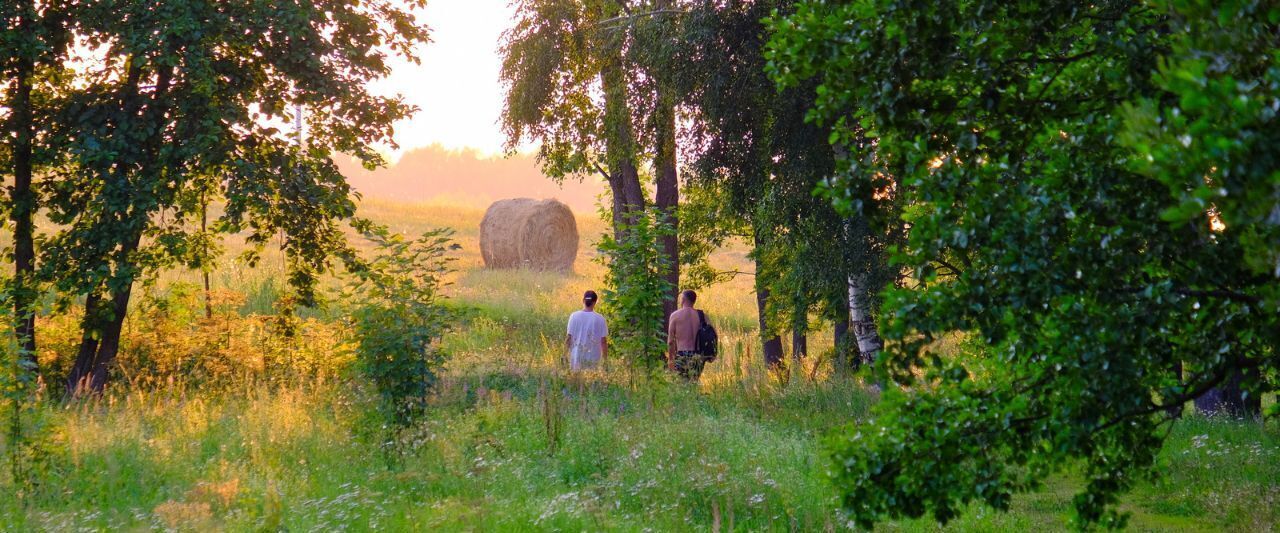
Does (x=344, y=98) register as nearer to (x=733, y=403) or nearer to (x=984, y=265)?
(x=733, y=403)

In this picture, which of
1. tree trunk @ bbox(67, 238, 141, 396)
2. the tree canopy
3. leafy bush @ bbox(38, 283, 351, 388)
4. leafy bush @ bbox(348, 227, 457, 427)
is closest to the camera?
the tree canopy

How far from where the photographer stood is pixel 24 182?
13477 mm

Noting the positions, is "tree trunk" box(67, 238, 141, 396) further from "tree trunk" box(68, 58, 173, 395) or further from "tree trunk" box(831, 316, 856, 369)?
"tree trunk" box(831, 316, 856, 369)

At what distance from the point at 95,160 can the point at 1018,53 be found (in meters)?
10.9

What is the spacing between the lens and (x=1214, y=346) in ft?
14.3

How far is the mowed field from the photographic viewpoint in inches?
295

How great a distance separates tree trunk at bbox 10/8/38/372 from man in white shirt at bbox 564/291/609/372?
6297 millimetres

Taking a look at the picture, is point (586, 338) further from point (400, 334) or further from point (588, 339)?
point (400, 334)

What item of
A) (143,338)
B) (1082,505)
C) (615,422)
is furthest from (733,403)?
(143,338)

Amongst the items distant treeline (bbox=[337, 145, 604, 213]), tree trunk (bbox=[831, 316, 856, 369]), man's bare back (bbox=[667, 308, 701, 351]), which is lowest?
tree trunk (bbox=[831, 316, 856, 369])

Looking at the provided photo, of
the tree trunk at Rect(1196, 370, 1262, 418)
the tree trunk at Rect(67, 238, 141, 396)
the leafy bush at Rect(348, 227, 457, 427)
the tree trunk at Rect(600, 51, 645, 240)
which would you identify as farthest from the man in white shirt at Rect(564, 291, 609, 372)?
the tree trunk at Rect(1196, 370, 1262, 418)

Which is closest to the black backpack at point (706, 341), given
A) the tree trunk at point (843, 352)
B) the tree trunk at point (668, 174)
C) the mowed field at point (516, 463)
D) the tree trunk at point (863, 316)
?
the mowed field at point (516, 463)

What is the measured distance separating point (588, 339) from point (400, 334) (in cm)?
434

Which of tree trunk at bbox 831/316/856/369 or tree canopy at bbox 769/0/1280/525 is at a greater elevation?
tree canopy at bbox 769/0/1280/525
